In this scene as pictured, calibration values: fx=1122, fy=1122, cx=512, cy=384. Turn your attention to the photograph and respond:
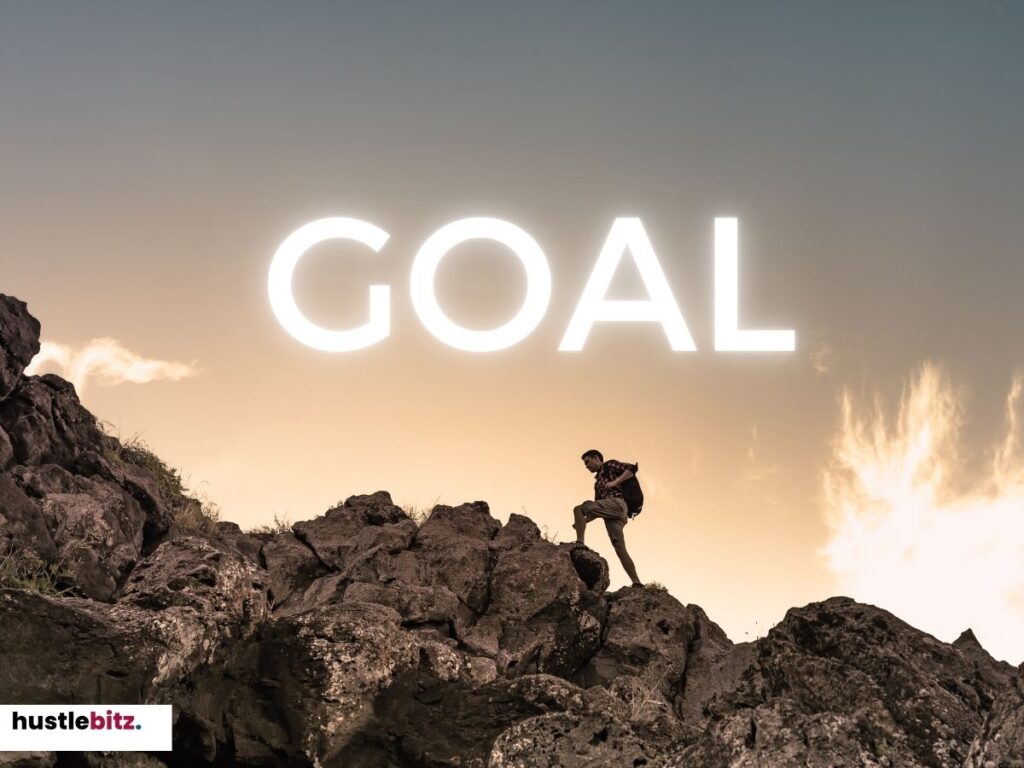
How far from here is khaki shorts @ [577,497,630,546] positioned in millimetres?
28812

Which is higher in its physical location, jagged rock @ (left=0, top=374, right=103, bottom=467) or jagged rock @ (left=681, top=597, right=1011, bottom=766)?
jagged rock @ (left=0, top=374, right=103, bottom=467)

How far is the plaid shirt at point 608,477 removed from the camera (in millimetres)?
29141

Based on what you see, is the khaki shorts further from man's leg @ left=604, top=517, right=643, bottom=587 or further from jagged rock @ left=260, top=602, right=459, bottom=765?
jagged rock @ left=260, top=602, right=459, bottom=765

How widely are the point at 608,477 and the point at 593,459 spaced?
64cm

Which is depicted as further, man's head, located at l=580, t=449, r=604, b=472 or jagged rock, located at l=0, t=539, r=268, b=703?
man's head, located at l=580, t=449, r=604, b=472

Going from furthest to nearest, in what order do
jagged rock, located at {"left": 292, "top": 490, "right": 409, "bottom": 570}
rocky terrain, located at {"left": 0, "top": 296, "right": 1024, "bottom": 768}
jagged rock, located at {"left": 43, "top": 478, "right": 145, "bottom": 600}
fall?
jagged rock, located at {"left": 292, "top": 490, "right": 409, "bottom": 570}, jagged rock, located at {"left": 43, "top": 478, "right": 145, "bottom": 600}, rocky terrain, located at {"left": 0, "top": 296, "right": 1024, "bottom": 768}

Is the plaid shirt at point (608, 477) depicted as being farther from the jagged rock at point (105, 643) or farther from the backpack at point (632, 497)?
the jagged rock at point (105, 643)

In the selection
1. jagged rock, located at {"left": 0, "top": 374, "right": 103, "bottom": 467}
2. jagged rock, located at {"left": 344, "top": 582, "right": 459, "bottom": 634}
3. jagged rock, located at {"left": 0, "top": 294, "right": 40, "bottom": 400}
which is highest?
jagged rock, located at {"left": 0, "top": 294, "right": 40, "bottom": 400}

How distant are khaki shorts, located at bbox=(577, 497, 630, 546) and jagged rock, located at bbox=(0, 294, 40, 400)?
15.2 metres

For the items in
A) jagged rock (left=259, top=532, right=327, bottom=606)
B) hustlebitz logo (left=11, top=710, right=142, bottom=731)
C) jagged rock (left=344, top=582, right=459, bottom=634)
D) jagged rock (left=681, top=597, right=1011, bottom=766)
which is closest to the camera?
jagged rock (left=681, top=597, right=1011, bottom=766)

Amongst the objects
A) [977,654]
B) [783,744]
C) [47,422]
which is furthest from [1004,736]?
[47,422]

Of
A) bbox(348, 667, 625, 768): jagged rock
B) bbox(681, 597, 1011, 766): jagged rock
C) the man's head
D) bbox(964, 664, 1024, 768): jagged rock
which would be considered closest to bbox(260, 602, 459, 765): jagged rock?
bbox(348, 667, 625, 768): jagged rock

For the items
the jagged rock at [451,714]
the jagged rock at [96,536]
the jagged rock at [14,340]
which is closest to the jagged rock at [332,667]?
the jagged rock at [451,714]

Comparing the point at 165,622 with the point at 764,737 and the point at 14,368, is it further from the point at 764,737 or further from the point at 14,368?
the point at 14,368
